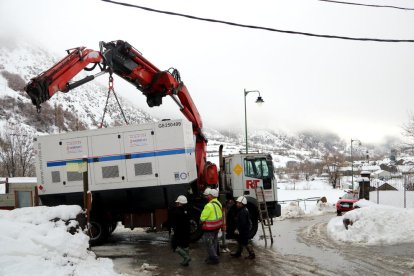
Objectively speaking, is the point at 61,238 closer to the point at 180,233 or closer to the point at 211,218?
the point at 180,233

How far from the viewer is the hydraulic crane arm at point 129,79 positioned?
11.0 metres

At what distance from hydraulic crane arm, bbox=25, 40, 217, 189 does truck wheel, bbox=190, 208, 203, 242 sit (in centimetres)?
145

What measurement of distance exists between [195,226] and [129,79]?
17.3 ft

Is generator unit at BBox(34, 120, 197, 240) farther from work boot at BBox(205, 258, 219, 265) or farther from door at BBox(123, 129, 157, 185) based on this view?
work boot at BBox(205, 258, 219, 265)

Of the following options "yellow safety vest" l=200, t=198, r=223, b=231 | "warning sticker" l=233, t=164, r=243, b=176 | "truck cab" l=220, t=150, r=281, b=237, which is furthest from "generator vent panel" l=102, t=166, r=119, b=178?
"warning sticker" l=233, t=164, r=243, b=176

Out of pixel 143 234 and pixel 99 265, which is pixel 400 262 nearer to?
pixel 99 265

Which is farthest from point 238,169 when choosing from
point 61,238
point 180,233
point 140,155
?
point 61,238

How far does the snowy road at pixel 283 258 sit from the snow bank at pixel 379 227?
0.62 metres

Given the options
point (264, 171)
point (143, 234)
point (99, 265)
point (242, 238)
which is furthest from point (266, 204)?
point (99, 265)

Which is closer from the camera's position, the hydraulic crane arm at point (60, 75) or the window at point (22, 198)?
the hydraulic crane arm at point (60, 75)

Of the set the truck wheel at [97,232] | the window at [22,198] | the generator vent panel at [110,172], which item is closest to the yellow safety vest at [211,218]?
the generator vent panel at [110,172]

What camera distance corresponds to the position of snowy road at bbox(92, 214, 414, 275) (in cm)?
966

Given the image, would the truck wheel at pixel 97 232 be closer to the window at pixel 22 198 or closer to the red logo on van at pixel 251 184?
the window at pixel 22 198

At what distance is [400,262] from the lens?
1028 centimetres
